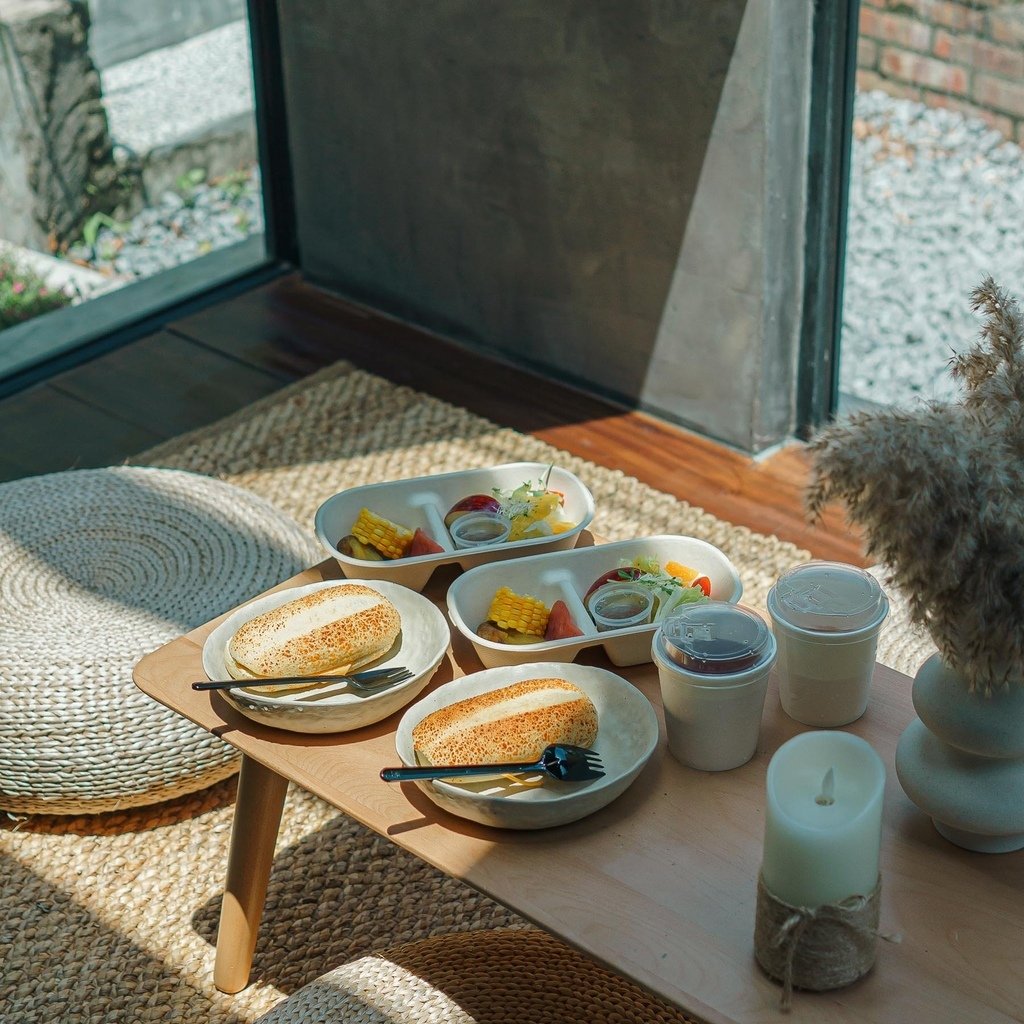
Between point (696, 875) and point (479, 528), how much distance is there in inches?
22.8

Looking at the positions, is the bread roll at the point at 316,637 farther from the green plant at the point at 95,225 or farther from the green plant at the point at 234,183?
the green plant at the point at 234,183

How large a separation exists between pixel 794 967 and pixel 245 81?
115 inches

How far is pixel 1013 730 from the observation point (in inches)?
42.1

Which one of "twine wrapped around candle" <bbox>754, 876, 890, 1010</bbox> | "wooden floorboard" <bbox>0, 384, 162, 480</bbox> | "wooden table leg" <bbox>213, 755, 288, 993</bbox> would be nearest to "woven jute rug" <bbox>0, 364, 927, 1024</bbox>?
"wooden table leg" <bbox>213, 755, 288, 993</bbox>

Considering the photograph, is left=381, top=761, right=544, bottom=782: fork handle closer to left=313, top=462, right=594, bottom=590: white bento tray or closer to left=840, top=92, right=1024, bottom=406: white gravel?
left=313, top=462, right=594, bottom=590: white bento tray

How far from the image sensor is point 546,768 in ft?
3.99

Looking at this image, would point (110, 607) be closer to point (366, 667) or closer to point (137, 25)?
point (366, 667)

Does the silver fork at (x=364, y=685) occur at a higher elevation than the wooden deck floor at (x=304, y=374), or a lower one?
higher

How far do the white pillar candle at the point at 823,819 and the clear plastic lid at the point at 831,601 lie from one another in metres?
0.26

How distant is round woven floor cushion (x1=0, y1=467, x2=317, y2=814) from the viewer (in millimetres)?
1824

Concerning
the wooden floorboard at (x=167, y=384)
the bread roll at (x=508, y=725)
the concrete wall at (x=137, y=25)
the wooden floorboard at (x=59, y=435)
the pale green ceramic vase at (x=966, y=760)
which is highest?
the concrete wall at (x=137, y=25)

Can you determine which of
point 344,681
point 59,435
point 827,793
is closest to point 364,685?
point 344,681

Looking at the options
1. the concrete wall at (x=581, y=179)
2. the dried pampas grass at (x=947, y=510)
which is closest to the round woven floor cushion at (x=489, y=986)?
the dried pampas grass at (x=947, y=510)

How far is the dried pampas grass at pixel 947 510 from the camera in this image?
935 millimetres
